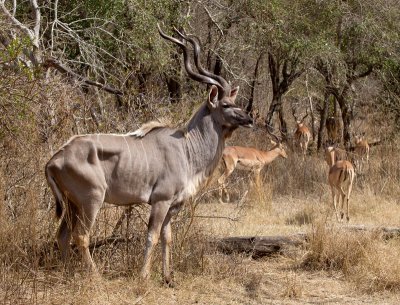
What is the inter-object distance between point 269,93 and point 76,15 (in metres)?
8.84

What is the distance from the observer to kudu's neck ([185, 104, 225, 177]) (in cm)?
664

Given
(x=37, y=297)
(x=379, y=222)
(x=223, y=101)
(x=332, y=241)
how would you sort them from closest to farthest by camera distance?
(x=37, y=297) < (x=223, y=101) < (x=332, y=241) < (x=379, y=222)

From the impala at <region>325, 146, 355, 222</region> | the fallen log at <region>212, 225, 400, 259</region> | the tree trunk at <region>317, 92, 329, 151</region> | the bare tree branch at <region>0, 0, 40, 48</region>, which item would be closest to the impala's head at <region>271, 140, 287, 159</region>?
the tree trunk at <region>317, 92, 329, 151</region>

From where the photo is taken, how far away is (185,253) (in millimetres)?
6848

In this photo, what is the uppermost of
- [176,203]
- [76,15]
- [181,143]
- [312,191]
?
[76,15]

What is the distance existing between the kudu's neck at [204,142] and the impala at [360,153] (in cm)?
734

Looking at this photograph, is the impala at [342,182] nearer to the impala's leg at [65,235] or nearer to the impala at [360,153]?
the impala at [360,153]

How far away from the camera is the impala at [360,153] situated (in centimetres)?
1384

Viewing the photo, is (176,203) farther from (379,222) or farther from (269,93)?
(269,93)

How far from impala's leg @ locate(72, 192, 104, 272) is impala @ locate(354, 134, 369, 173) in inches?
333

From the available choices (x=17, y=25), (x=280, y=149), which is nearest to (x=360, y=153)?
(x=280, y=149)

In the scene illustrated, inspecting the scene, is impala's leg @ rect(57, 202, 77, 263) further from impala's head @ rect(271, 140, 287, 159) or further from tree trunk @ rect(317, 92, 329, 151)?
tree trunk @ rect(317, 92, 329, 151)

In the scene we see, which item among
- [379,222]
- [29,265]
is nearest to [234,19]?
[379,222]

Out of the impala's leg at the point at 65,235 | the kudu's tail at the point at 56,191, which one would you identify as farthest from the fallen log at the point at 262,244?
the kudu's tail at the point at 56,191
